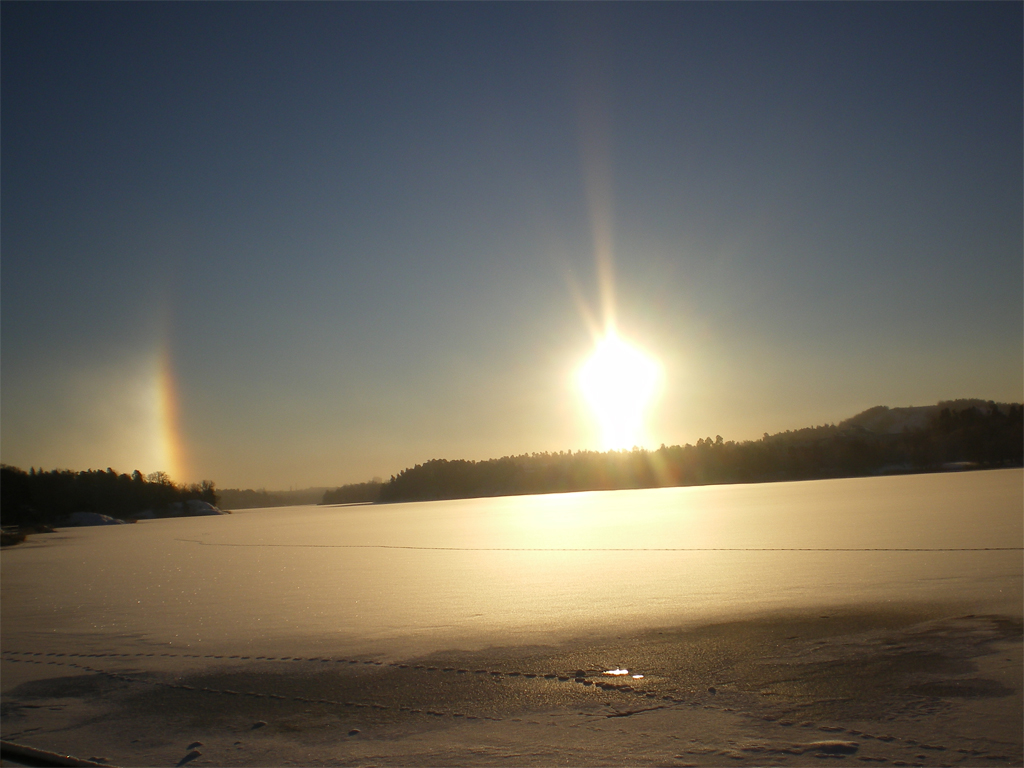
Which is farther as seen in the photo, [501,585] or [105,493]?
[105,493]

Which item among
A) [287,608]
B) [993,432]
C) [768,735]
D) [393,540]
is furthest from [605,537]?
[993,432]

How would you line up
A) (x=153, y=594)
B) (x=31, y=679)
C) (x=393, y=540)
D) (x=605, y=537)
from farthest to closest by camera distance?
1. (x=393, y=540)
2. (x=605, y=537)
3. (x=153, y=594)
4. (x=31, y=679)

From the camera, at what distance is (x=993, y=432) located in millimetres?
105312

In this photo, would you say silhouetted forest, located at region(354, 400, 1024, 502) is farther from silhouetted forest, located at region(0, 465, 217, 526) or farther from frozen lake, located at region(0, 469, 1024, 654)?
frozen lake, located at region(0, 469, 1024, 654)

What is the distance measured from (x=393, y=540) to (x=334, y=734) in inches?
770

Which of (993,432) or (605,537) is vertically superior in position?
(993,432)

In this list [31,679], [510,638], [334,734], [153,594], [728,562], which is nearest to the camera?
[334,734]

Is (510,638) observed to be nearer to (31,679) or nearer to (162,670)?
(162,670)

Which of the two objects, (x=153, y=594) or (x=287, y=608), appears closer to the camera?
(x=287, y=608)

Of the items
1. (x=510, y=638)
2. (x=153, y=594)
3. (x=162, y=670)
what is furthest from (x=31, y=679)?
(x=153, y=594)

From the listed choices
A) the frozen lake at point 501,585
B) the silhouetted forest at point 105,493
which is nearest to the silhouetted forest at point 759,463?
the silhouetted forest at point 105,493

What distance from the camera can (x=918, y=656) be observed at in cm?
619

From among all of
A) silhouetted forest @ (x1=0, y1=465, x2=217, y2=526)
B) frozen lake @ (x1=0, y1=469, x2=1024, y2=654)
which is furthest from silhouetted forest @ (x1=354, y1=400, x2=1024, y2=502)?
frozen lake @ (x1=0, y1=469, x2=1024, y2=654)

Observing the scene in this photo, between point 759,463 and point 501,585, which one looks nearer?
point 501,585
